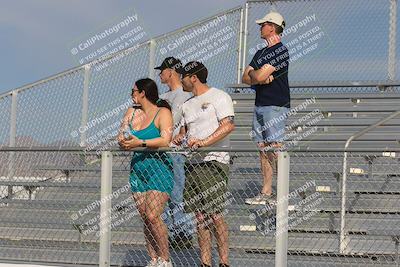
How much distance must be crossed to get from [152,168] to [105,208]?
21.6 inches

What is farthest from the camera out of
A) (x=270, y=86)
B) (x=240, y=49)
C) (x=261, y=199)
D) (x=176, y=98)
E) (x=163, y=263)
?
(x=240, y=49)

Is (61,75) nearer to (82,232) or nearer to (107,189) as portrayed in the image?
(82,232)

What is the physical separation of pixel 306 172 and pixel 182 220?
1496 millimetres

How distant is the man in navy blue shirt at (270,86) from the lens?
27.7 feet

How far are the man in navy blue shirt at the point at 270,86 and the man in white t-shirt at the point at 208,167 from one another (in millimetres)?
1068

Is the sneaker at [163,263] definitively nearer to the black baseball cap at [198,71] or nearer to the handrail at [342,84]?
the black baseball cap at [198,71]

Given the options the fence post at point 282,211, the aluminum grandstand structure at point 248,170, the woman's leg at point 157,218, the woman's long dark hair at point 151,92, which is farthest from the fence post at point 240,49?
the fence post at point 282,211

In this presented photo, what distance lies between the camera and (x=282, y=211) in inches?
265

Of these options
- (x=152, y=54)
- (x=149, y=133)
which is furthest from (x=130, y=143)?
(x=152, y=54)

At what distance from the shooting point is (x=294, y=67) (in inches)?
503

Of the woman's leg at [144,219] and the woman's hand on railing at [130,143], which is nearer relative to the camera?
the woman's hand on railing at [130,143]

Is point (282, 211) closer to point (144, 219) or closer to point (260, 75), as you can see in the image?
point (144, 219)

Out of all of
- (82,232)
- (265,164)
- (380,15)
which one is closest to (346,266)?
(265,164)

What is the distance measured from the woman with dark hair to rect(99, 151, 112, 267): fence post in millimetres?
244
